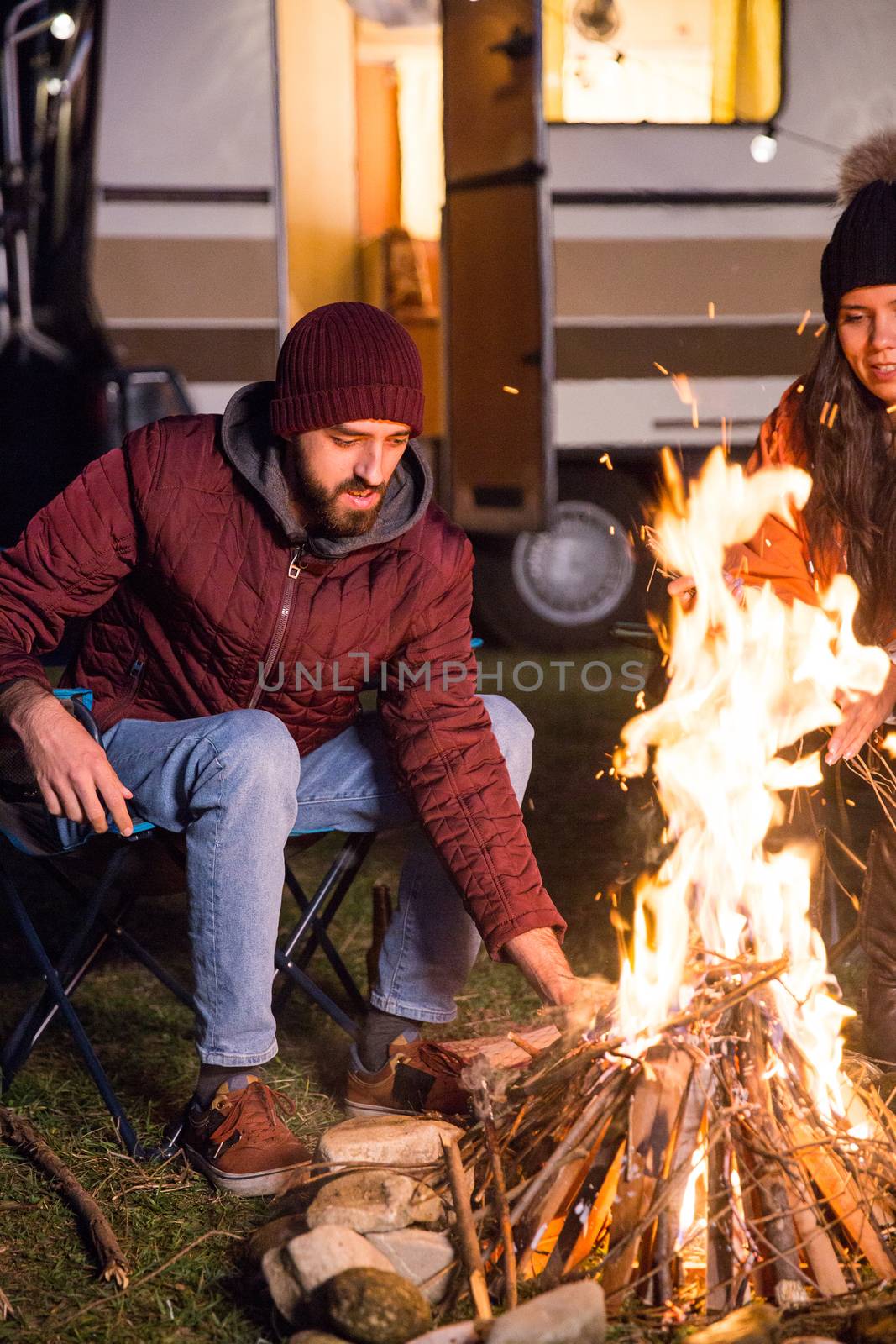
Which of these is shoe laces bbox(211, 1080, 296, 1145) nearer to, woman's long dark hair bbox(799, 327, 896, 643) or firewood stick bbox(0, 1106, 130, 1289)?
firewood stick bbox(0, 1106, 130, 1289)

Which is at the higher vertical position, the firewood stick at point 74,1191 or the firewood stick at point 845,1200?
the firewood stick at point 845,1200

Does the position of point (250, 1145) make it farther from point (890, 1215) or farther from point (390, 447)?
point (390, 447)

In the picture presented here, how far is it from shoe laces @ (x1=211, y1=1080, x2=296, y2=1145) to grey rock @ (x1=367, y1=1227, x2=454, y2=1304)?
0.47 metres

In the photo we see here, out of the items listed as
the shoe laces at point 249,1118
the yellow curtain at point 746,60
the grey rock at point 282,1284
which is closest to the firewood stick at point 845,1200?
the grey rock at point 282,1284

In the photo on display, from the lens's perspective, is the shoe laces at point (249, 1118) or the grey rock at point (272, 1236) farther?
the shoe laces at point (249, 1118)

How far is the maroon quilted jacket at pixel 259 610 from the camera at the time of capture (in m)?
2.61

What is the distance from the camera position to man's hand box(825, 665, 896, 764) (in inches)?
108

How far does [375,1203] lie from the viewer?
216 cm

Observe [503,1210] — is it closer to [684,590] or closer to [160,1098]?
[160,1098]

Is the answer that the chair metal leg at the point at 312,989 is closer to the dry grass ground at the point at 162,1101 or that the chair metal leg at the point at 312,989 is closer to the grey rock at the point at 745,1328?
the dry grass ground at the point at 162,1101

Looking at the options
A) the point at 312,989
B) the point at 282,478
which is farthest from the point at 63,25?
the point at 312,989

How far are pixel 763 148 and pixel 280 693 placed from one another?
469 cm

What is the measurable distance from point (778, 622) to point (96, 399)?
3.85m

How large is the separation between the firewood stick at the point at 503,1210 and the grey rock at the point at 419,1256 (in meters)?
0.09
